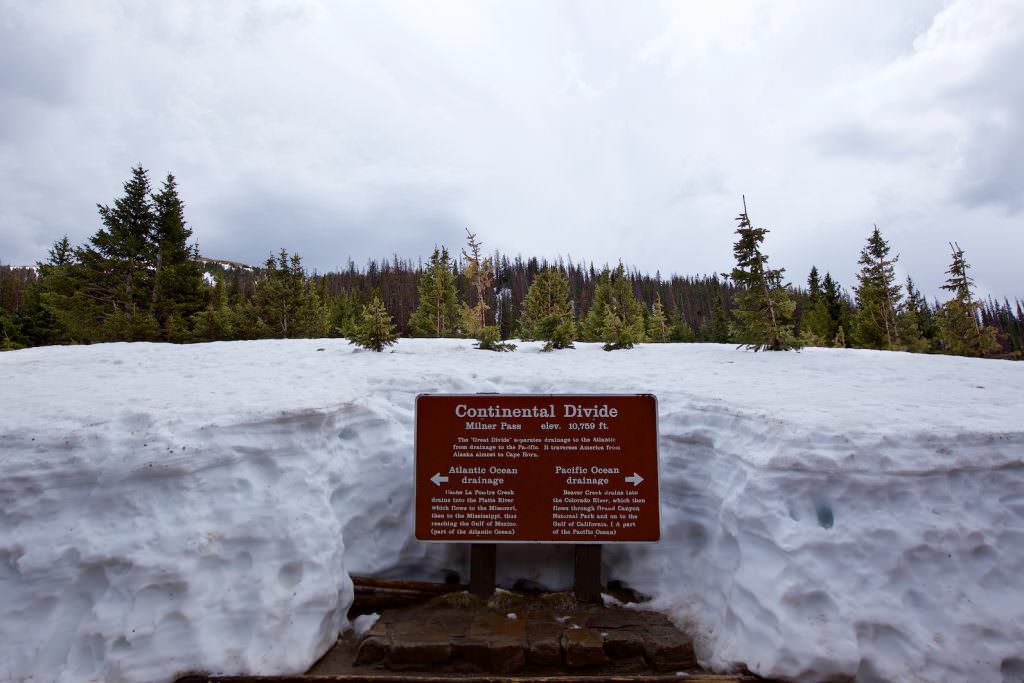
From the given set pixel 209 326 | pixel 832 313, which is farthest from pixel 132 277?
pixel 832 313

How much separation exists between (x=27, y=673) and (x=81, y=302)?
91.2 ft

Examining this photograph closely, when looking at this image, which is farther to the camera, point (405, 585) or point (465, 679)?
point (405, 585)

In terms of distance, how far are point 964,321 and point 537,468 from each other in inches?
1258

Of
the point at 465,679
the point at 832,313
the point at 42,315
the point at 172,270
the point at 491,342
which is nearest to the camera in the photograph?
the point at 465,679

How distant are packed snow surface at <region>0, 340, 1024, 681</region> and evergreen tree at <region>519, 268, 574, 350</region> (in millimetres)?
7040

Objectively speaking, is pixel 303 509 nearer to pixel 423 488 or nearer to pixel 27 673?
pixel 423 488

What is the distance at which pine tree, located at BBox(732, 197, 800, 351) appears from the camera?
13.2 meters

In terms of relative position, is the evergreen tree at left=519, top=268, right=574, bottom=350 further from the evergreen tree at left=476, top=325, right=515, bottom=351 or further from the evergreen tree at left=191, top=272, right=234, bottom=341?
the evergreen tree at left=191, top=272, right=234, bottom=341

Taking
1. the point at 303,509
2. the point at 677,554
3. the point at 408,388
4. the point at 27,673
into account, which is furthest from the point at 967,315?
the point at 27,673

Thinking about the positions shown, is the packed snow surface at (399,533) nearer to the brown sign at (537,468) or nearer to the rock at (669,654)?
the rock at (669,654)

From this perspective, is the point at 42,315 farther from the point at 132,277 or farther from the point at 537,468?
the point at 537,468

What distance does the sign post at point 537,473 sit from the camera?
17.2ft

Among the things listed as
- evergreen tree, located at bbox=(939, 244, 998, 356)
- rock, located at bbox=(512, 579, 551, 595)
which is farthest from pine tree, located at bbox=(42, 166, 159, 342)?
evergreen tree, located at bbox=(939, 244, 998, 356)

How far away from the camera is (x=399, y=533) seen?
5.76 metres
